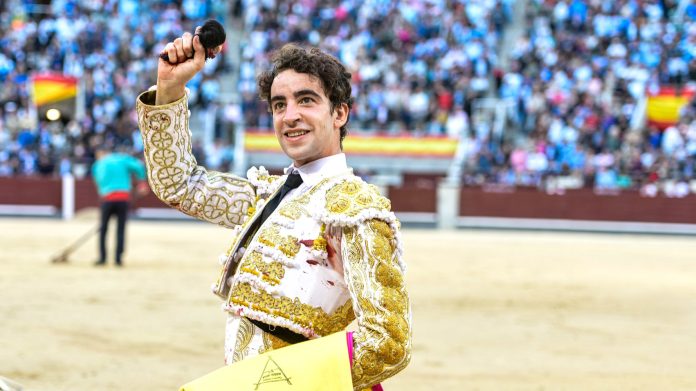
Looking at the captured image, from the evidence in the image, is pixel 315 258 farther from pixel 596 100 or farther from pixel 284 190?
pixel 596 100

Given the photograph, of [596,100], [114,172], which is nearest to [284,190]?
[114,172]

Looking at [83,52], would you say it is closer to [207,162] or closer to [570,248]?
[207,162]

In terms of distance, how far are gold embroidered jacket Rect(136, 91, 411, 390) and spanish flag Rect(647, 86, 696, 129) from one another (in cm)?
1453

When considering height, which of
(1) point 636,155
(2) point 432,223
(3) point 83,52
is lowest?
(2) point 432,223

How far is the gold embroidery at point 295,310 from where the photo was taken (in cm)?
166

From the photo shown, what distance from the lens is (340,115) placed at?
179 cm

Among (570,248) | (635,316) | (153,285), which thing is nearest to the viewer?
(635,316)

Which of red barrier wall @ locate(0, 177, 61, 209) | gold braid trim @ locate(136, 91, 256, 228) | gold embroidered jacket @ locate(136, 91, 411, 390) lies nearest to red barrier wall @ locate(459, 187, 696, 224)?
red barrier wall @ locate(0, 177, 61, 209)

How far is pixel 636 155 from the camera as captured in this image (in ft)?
49.8

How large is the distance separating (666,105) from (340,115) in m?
14.7

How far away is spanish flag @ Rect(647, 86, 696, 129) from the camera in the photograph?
1555cm

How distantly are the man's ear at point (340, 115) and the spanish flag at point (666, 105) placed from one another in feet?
47.8

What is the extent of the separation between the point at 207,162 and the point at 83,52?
11.3 feet

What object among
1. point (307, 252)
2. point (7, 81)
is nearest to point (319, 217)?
point (307, 252)
